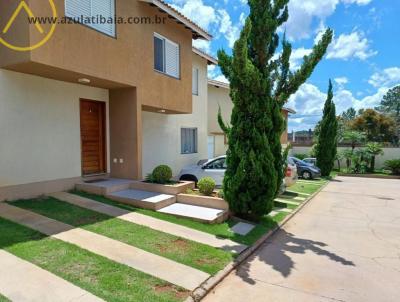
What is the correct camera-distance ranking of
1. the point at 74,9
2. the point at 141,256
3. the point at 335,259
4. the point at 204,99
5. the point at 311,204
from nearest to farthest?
the point at 141,256
the point at 335,259
the point at 74,9
the point at 311,204
the point at 204,99

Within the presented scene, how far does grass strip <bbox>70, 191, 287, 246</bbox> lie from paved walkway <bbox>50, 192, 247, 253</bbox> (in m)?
0.20

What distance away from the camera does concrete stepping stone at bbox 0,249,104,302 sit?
11.9 ft

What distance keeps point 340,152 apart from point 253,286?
26005 millimetres

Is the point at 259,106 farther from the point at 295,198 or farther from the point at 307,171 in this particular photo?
the point at 307,171

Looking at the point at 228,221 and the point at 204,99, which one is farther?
the point at 204,99

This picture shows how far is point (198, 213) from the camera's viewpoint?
7.64 metres

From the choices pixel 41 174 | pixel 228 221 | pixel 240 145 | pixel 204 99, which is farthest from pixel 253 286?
pixel 204 99

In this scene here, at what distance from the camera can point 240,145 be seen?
7586 millimetres

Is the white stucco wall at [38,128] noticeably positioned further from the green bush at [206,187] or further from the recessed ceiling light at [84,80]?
the green bush at [206,187]

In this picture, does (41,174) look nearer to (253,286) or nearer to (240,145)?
(240,145)

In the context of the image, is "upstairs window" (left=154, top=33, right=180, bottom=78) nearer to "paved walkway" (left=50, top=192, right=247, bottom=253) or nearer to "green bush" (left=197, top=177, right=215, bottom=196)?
"green bush" (left=197, top=177, right=215, bottom=196)

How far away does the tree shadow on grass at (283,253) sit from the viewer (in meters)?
5.10

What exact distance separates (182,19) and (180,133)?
516cm

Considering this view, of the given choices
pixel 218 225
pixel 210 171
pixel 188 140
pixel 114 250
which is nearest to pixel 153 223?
pixel 218 225
